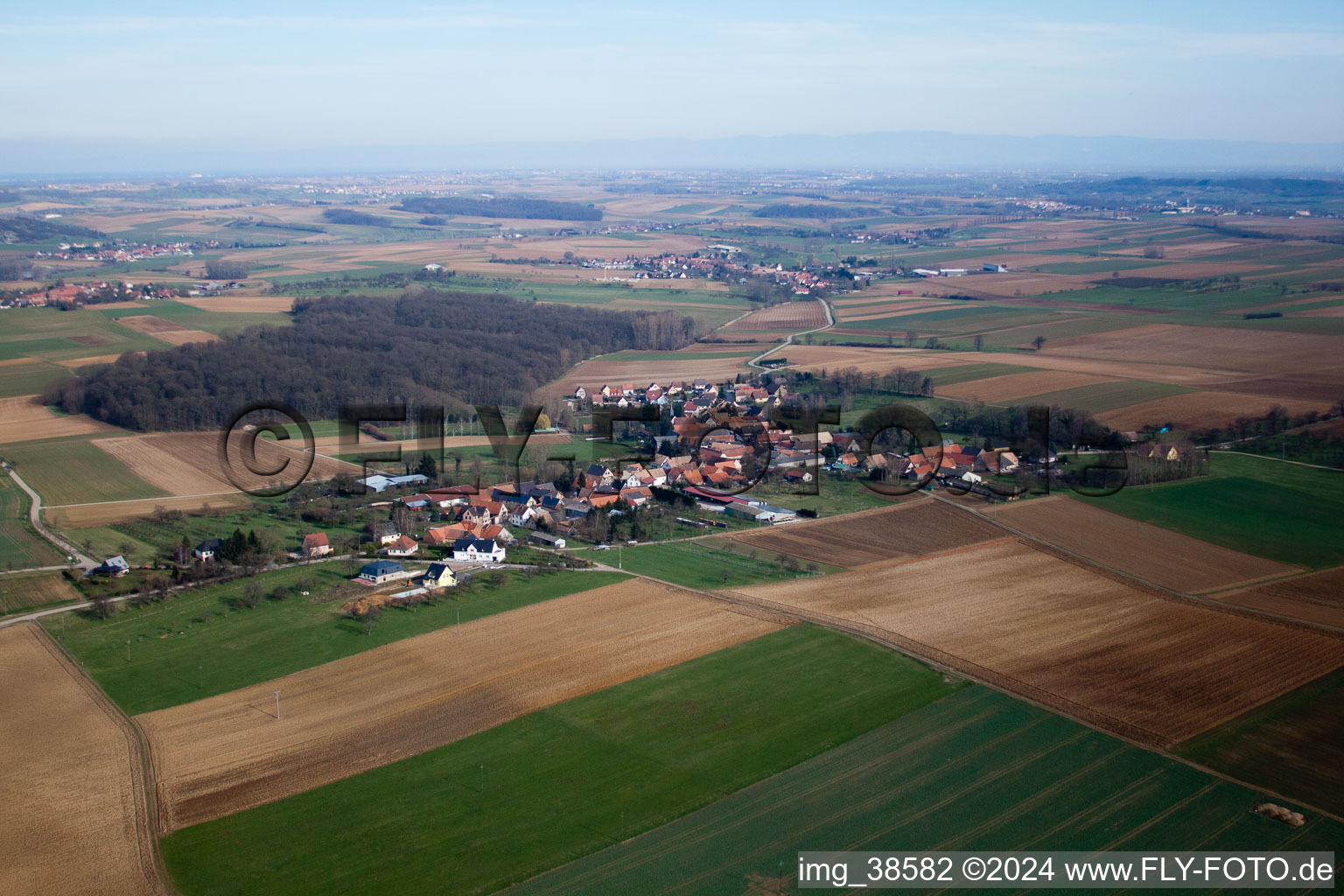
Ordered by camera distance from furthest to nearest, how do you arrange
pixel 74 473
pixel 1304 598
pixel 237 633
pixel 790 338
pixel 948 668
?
pixel 790 338 → pixel 74 473 → pixel 1304 598 → pixel 237 633 → pixel 948 668

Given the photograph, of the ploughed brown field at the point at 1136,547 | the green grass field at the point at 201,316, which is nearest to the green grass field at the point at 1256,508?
the ploughed brown field at the point at 1136,547

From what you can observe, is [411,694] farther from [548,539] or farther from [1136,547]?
[1136,547]

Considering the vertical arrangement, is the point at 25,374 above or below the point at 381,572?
above

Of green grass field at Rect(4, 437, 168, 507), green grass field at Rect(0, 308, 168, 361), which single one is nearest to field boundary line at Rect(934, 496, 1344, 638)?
green grass field at Rect(4, 437, 168, 507)

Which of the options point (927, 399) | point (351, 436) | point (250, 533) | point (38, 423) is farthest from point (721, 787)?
point (38, 423)

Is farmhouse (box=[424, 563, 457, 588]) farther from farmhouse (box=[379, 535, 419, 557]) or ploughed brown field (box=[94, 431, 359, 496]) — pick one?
ploughed brown field (box=[94, 431, 359, 496])

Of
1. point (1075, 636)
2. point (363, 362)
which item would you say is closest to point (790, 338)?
point (363, 362)

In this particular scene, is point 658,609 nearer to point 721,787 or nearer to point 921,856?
point 721,787
